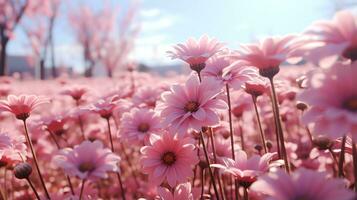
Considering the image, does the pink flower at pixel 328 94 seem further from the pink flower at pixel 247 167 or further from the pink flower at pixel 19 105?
the pink flower at pixel 19 105

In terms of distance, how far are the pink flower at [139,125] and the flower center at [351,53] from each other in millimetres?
1030

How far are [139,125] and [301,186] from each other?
119 cm

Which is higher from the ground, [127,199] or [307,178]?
[307,178]

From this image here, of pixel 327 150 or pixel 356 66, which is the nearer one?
pixel 356 66

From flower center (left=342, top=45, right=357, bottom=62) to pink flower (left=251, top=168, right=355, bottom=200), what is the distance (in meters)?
0.35

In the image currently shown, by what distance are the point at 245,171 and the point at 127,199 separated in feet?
5.39

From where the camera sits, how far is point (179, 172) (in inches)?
72.1

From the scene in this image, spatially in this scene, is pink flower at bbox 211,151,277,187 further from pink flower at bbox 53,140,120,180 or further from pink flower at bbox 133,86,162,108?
pink flower at bbox 133,86,162,108

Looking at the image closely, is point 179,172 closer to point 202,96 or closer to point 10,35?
point 202,96

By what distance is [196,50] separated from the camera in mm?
1939

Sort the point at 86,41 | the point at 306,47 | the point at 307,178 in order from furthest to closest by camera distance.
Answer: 1. the point at 86,41
2. the point at 306,47
3. the point at 307,178

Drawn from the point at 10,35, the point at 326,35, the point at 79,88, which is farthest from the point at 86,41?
the point at 326,35

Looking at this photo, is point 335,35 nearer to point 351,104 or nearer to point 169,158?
point 351,104

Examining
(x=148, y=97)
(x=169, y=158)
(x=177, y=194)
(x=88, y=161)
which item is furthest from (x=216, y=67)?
(x=148, y=97)
